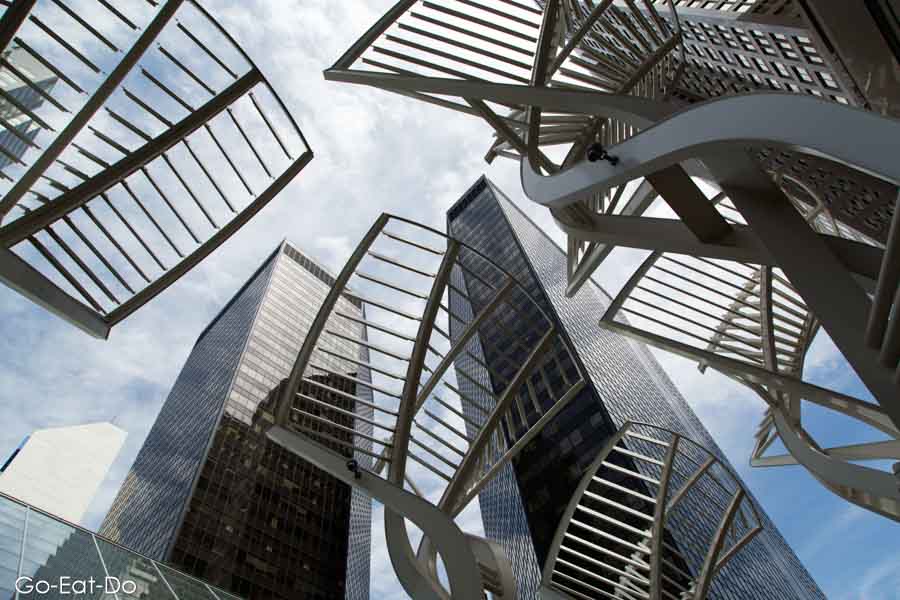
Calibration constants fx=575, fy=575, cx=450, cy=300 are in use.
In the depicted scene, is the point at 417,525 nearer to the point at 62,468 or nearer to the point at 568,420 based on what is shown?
the point at 568,420

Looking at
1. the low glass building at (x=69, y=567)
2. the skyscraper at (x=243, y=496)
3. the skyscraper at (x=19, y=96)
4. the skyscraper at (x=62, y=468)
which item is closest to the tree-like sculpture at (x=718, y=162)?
the skyscraper at (x=19, y=96)

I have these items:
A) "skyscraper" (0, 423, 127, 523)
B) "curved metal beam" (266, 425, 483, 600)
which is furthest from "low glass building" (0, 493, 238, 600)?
"skyscraper" (0, 423, 127, 523)

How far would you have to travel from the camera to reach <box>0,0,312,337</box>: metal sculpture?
295 inches

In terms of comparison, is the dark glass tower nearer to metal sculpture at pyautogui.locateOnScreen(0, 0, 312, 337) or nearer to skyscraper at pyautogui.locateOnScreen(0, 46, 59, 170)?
metal sculpture at pyautogui.locateOnScreen(0, 0, 312, 337)

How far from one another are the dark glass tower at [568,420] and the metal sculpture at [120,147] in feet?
83.4

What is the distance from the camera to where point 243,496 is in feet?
217

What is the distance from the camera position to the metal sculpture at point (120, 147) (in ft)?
24.5

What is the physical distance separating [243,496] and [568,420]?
125 feet

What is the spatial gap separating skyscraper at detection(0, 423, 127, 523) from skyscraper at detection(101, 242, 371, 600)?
4676 cm

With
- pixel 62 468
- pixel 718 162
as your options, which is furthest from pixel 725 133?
pixel 62 468

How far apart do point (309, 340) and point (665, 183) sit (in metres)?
10.2

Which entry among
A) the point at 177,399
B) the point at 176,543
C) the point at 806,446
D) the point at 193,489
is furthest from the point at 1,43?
the point at 177,399

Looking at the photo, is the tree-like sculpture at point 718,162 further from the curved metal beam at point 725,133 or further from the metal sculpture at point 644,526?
the metal sculpture at point 644,526

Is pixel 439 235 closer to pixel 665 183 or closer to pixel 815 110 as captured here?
pixel 665 183
